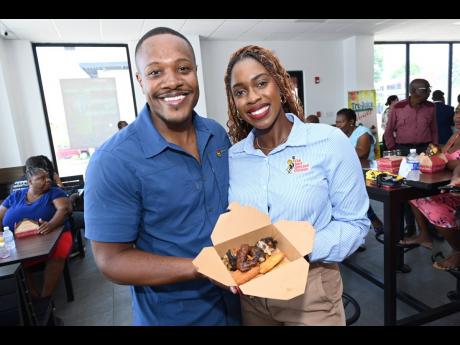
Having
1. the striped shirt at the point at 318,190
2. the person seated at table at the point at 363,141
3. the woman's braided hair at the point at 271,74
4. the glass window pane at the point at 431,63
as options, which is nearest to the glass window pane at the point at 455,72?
the glass window pane at the point at 431,63

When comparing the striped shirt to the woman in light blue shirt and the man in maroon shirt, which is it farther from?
the man in maroon shirt

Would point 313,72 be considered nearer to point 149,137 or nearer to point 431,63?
point 431,63

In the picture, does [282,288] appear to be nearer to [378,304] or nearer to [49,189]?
[378,304]

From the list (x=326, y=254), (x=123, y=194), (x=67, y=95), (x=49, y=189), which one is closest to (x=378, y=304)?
(x=326, y=254)

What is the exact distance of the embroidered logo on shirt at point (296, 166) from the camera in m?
1.14

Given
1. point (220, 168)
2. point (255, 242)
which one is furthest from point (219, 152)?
point (255, 242)

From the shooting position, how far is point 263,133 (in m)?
1.31

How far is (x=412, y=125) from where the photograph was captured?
4695 millimetres

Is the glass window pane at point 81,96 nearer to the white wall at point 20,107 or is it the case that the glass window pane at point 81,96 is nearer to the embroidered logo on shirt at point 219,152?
the white wall at point 20,107

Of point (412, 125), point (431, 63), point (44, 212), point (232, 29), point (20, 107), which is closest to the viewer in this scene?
point (44, 212)

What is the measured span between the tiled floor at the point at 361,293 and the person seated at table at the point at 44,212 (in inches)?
12.3

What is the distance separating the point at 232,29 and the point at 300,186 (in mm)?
5363

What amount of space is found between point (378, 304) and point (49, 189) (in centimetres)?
296

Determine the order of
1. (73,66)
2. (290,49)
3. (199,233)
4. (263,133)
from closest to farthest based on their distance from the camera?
(199,233), (263,133), (73,66), (290,49)
